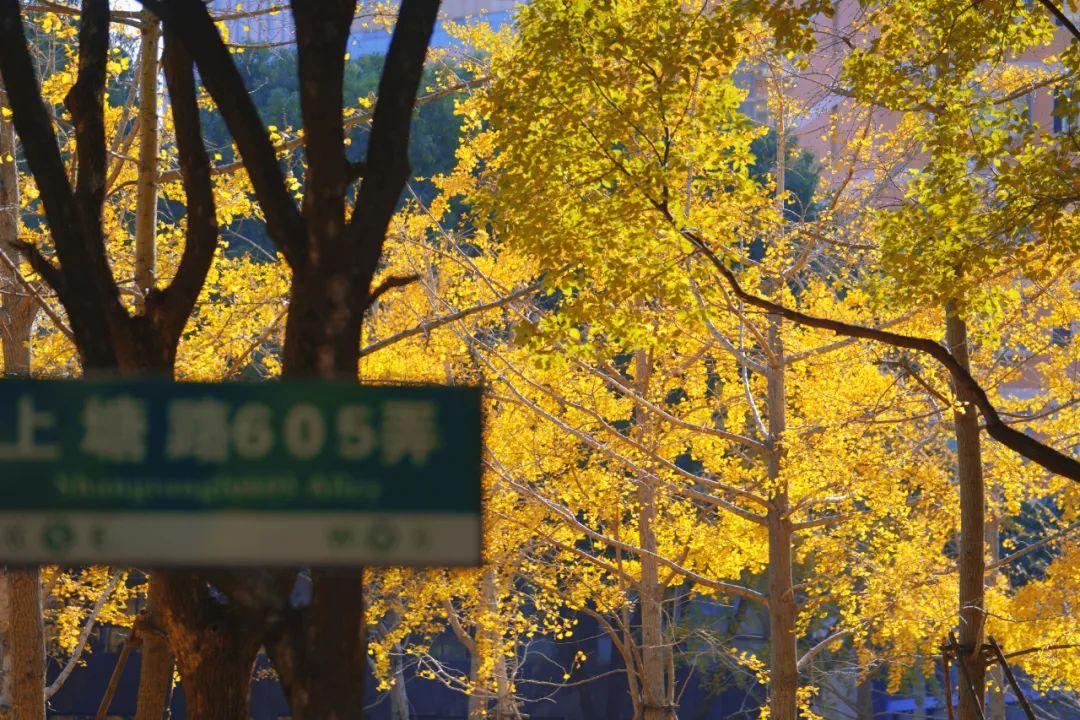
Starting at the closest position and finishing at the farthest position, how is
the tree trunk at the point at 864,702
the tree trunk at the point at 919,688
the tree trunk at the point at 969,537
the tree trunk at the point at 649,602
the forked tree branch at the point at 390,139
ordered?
1. the forked tree branch at the point at 390,139
2. the tree trunk at the point at 969,537
3. the tree trunk at the point at 649,602
4. the tree trunk at the point at 864,702
5. the tree trunk at the point at 919,688

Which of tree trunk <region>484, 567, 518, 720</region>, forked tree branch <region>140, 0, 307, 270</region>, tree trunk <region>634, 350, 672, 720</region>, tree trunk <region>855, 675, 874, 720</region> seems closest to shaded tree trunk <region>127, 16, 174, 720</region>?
forked tree branch <region>140, 0, 307, 270</region>

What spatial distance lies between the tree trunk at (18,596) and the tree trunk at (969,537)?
22.1 ft

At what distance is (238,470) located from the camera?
2.03 metres

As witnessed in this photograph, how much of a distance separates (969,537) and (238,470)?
30.2ft

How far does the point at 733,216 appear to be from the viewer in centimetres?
1092

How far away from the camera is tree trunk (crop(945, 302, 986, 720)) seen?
9.62 metres

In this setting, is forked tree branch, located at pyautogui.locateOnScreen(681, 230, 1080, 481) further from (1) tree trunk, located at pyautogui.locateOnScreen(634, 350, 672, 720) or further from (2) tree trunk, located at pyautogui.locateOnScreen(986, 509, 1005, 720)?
(2) tree trunk, located at pyautogui.locateOnScreen(986, 509, 1005, 720)

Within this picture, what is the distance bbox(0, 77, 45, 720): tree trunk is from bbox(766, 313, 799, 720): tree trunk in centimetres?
656

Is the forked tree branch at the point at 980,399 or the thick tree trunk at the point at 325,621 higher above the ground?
the forked tree branch at the point at 980,399

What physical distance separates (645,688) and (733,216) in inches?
257

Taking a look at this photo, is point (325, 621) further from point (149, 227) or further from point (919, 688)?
point (919, 688)

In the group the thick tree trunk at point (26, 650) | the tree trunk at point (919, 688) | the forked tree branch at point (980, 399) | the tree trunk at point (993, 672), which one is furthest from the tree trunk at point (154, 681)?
the tree trunk at point (919, 688)

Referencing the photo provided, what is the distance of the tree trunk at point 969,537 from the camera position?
9.62 meters

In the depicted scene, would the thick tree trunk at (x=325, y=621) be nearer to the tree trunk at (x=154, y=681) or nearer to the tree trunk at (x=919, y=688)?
the tree trunk at (x=154, y=681)
